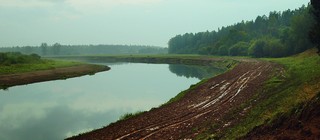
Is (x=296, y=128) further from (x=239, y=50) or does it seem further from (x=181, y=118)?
(x=239, y=50)

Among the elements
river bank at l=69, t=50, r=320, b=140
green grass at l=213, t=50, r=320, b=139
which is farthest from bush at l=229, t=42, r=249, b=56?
river bank at l=69, t=50, r=320, b=140

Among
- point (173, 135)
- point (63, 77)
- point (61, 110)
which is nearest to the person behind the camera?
point (173, 135)

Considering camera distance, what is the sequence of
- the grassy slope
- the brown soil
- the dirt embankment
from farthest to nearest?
the dirt embankment, the grassy slope, the brown soil

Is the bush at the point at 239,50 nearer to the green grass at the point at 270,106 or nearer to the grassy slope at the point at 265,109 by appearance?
the green grass at the point at 270,106

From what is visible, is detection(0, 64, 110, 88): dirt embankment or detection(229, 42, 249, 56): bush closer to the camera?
detection(0, 64, 110, 88): dirt embankment

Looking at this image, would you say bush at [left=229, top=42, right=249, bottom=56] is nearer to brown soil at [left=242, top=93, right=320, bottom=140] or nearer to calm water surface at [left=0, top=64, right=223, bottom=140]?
calm water surface at [left=0, top=64, right=223, bottom=140]

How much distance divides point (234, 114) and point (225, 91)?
41.4ft

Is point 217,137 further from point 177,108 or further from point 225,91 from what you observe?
point 225,91

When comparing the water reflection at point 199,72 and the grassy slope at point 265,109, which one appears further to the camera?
the water reflection at point 199,72

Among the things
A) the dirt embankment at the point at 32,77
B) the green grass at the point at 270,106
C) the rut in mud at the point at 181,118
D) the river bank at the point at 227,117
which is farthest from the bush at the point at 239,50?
the river bank at the point at 227,117

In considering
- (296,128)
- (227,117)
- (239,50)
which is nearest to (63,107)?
(227,117)

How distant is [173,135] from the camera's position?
22281 millimetres

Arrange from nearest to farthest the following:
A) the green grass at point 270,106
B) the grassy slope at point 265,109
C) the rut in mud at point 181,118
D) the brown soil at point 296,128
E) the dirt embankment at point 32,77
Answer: the brown soil at point 296,128 → the green grass at point 270,106 → the grassy slope at point 265,109 → the rut in mud at point 181,118 → the dirt embankment at point 32,77

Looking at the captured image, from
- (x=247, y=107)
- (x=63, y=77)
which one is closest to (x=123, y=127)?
(x=247, y=107)
